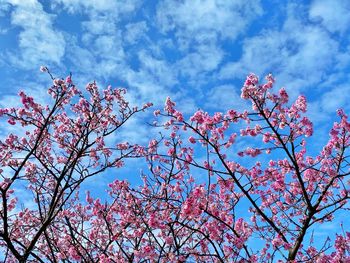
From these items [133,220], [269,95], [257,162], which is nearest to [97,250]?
[133,220]

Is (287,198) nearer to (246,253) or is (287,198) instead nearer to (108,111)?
(246,253)

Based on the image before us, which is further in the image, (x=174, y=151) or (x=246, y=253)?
(x=174, y=151)

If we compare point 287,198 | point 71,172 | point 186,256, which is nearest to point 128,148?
point 71,172

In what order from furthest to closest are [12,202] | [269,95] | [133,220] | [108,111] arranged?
[12,202] → [108,111] → [133,220] → [269,95]

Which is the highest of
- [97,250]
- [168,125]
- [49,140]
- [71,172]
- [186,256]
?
[49,140]

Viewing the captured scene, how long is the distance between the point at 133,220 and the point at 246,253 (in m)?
2.82

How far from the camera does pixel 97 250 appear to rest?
36.1 ft

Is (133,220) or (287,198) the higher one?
(287,198)

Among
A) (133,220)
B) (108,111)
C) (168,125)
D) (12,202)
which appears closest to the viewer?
(168,125)

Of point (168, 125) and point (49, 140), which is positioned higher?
point (49, 140)

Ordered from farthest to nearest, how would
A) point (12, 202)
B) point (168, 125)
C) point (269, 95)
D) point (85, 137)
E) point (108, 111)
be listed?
point (12, 202) → point (108, 111) → point (85, 137) → point (168, 125) → point (269, 95)

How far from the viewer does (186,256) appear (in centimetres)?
855

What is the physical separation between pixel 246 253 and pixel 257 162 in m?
2.58

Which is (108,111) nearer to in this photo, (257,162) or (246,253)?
(257,162)
